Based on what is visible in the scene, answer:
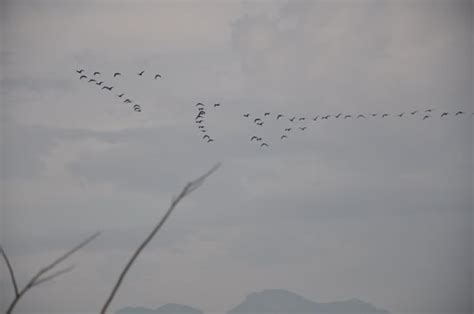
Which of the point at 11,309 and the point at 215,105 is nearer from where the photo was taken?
the point at 11,309

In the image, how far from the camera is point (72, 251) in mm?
1576

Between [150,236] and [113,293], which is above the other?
[150,236]

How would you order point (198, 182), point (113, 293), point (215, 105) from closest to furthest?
point (113, 293) < point (198, 182) < point (215, 105)

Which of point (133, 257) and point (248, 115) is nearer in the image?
point (133, 257)

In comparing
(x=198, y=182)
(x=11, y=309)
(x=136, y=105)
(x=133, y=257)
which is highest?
(x=136, y=105)

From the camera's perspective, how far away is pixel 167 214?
1486 millimetres

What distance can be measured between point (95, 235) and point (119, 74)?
17.3 m

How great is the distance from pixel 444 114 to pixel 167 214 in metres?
20.5

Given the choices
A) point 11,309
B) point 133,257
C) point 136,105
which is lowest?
point 11,309

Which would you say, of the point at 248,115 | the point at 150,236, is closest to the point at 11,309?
the point at 150,236

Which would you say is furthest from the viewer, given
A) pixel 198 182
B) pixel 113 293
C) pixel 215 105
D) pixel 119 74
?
pixel 215 105

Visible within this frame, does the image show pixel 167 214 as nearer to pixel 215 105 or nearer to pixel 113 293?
pixel 113 293

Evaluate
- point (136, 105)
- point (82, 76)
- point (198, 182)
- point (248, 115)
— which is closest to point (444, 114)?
point (248, 115)

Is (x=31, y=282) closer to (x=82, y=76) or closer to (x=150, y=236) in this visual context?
(x=150, y=236)
